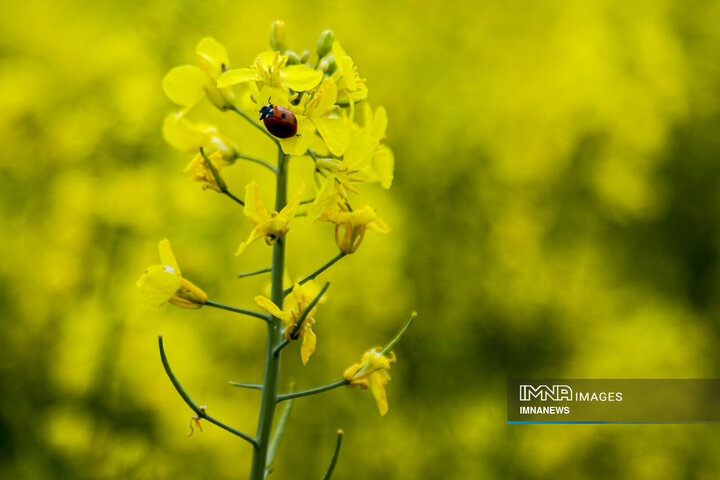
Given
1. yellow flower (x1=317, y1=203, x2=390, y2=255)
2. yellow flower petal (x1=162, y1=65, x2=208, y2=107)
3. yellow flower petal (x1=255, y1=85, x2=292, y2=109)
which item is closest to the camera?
yellow flower petal (x1=255, y1=85, x2=292, y2=109)

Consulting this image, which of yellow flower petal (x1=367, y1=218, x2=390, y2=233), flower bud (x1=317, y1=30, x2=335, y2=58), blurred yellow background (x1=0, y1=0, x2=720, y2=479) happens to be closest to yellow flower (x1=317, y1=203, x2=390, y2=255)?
yellow flower petal (x1=367, y1=218, x2=390, y2=233)

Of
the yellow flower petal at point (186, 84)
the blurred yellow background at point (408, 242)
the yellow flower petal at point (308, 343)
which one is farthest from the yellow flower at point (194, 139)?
the blurred yellow background at point (408, 242)

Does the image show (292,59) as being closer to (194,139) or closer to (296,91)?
(296,91)

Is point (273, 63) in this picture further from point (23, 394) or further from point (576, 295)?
point (576, 295)

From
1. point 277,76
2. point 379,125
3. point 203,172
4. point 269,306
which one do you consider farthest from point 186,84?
point 269,306

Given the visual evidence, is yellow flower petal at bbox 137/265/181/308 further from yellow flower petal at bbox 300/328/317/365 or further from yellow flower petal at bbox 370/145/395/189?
yellow flower petal at bbox 370/145/395/189

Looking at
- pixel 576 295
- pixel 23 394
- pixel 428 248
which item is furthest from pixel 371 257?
pixel 23 394
